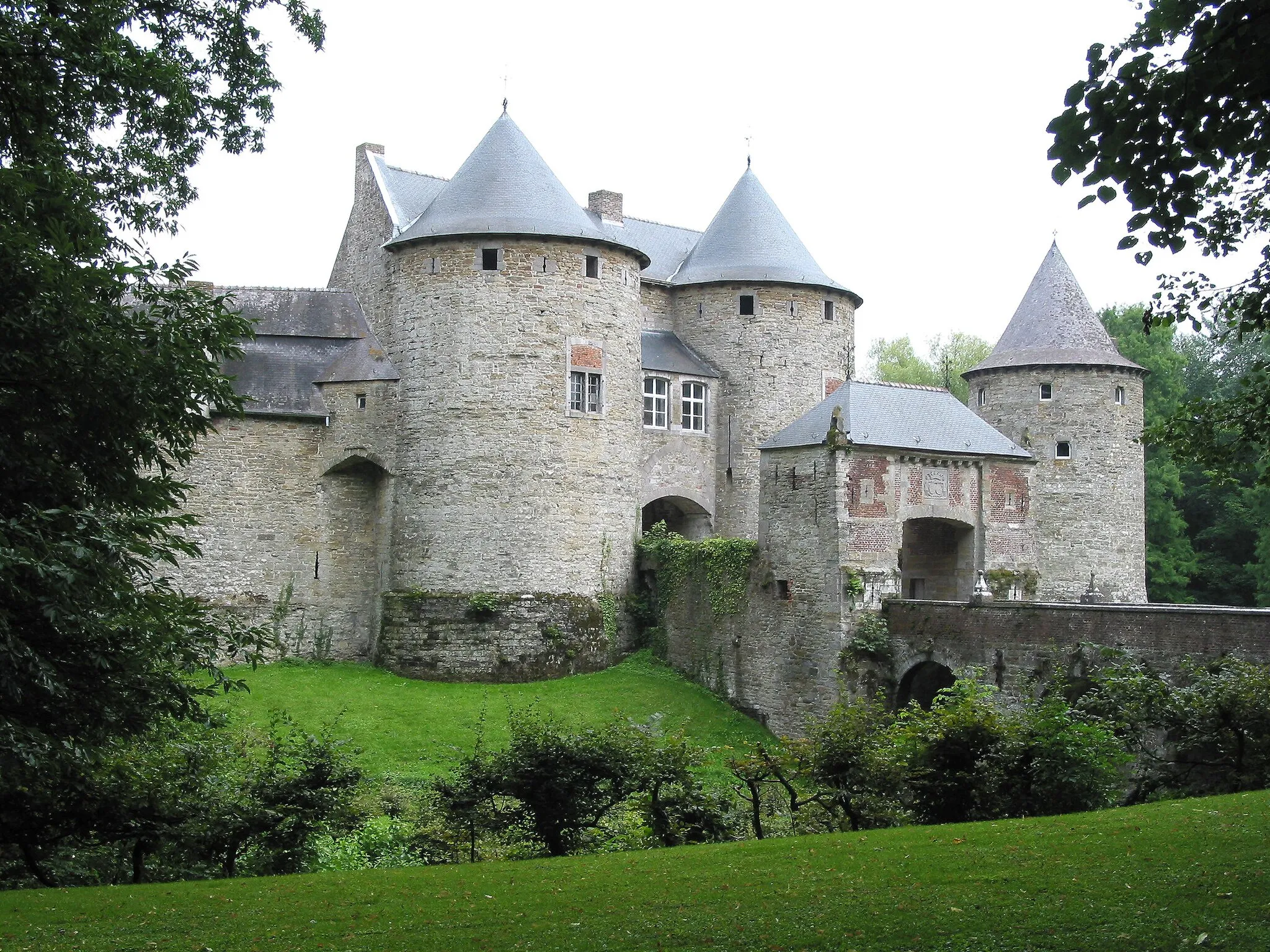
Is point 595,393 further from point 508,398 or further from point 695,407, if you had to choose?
point 695,407

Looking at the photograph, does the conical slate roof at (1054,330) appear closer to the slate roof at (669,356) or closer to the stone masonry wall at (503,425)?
the slate roof at (669,356)

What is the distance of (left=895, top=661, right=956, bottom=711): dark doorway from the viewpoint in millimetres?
25344

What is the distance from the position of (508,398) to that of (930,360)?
33764 mm

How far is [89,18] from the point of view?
12219mm

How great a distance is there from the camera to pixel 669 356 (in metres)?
33.4

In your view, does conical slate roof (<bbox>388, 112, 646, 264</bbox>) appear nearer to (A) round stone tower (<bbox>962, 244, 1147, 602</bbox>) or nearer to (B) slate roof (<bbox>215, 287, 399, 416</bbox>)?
(B) slate roof (<bbox>215, 287, 399, 416</bbox>)

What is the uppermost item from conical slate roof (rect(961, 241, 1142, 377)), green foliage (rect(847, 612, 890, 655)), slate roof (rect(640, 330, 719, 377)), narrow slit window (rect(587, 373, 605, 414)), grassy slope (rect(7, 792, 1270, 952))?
conical slate roof (rect(961, 241, 1142, 377))

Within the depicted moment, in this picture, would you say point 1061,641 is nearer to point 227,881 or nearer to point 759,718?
point 759,718

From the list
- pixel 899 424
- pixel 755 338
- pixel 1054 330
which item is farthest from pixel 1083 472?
pixel 899 424

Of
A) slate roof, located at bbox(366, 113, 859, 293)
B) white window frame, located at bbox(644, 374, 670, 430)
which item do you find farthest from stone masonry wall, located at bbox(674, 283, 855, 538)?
white window frame, located at bbox(644, 374, 670, 430)

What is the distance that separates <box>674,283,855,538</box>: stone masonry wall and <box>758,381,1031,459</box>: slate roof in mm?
5057

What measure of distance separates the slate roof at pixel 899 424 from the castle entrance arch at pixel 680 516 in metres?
5.89

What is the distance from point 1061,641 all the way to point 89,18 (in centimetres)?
1600

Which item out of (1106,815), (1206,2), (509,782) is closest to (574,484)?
(509,782)
